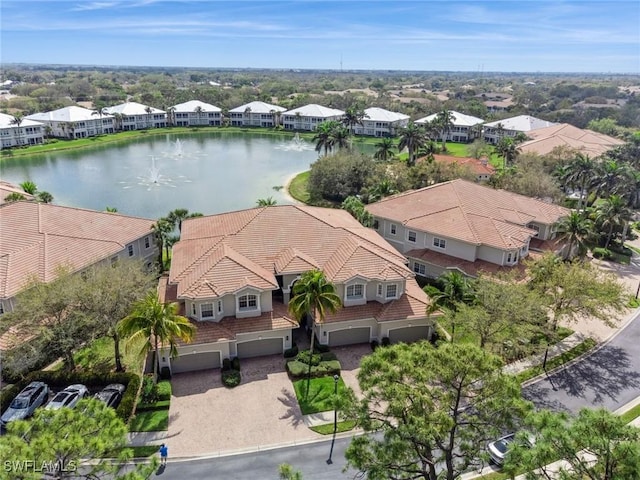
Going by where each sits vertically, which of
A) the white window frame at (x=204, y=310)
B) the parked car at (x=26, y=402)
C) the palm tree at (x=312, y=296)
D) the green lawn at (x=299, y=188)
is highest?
the palm tree at (x=312, y=296)

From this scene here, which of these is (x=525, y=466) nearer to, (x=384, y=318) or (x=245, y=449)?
(x=245, y=449)

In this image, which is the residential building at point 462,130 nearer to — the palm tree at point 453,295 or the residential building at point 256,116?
the residential building at point 256,116

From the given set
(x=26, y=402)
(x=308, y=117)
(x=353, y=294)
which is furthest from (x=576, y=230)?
(x=308, y=117)

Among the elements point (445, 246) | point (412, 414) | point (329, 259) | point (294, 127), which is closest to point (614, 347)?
point (445, 246)

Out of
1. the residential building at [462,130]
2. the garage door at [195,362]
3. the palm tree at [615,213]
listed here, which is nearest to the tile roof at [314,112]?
the residential building at [462,130]

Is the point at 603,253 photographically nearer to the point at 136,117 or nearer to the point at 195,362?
the point at 195,362

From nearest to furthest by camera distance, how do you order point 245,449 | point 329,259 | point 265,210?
point 245,449 < point 329,259 < point 265,210

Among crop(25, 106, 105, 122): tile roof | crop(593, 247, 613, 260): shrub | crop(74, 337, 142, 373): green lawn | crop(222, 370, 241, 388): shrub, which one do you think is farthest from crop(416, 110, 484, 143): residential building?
crop(74, 337, 142, 373): green lawn
